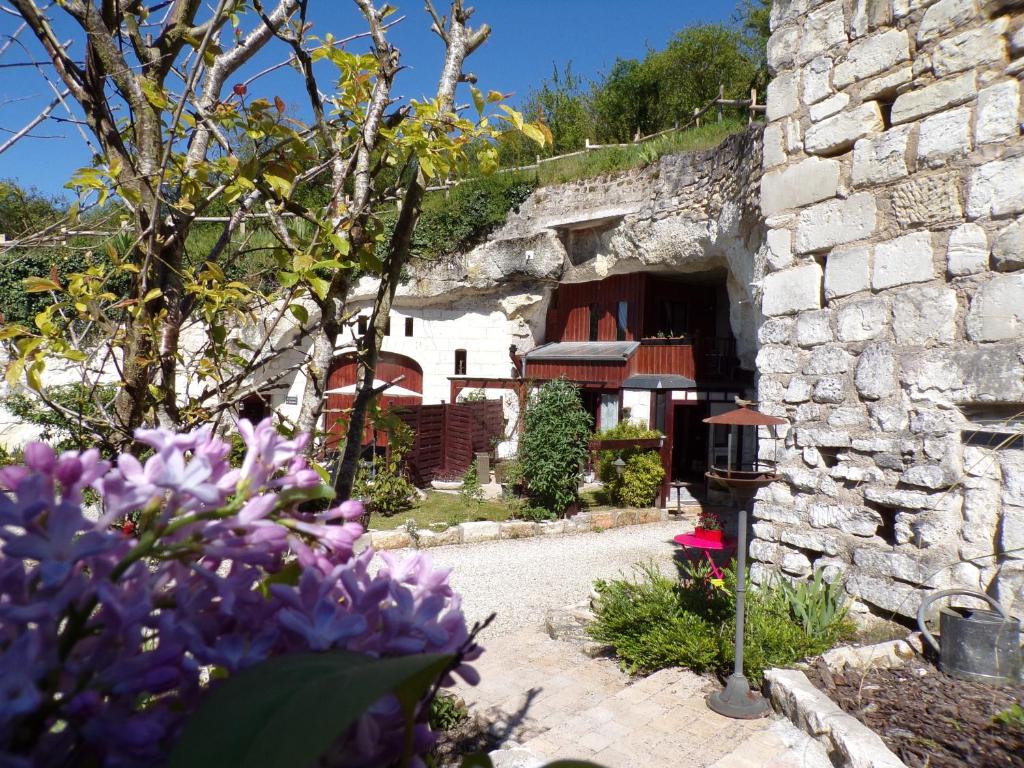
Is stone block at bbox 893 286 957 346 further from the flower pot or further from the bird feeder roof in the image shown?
the flower pot

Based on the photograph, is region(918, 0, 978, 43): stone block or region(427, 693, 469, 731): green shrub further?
region(918, 0, 978, 43): stone block

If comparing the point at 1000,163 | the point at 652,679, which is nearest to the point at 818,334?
the point at 1000,163

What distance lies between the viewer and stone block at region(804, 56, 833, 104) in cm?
359

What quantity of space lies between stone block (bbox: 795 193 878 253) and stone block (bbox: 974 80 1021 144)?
532mm

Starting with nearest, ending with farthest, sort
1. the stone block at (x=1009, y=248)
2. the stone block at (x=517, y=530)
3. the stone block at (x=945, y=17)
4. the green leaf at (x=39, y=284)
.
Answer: the green leaf at (x=39, y=284) < the stone block at (x=1009, y=248) < the stone block at (x=945, y=17) < the stone block at (x=517, y=530)

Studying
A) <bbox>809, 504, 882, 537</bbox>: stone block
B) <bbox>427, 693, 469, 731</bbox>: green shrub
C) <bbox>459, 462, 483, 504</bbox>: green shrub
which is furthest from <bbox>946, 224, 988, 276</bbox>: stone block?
<bbox>459, 462, 483, 504</bbox>: green shrub

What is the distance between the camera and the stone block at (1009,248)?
109 inches

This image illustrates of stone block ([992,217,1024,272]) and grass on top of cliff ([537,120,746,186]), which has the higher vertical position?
grass on top of cliff ([537,120,746,186])

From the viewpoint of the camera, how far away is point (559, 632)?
409 centimetres

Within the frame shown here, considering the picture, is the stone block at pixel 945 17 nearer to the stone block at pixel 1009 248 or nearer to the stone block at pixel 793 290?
the stone block at pixel 1009 248

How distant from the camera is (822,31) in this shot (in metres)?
3.62

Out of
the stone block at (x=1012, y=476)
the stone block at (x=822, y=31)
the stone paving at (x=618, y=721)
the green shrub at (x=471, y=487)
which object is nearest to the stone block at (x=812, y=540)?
the stone block at (x=1012, y=476)

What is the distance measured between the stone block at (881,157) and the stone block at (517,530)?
17.1ft

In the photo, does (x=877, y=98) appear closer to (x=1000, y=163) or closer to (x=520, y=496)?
(x=1000, y=163)
